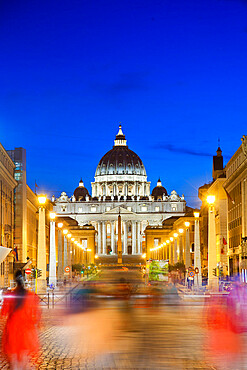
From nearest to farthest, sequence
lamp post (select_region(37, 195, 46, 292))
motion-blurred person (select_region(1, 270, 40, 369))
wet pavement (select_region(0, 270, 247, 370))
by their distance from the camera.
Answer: wet pavement (select_region(0, 270, 247, 370))
motion-blurred person (select_region(1, 270, 40, 369))
lamp post (select_region(37, 195, 46, 292))

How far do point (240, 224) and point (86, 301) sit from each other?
1417 inches

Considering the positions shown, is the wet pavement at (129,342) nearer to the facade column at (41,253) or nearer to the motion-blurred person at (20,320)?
the motion-blurred person at (20,320)

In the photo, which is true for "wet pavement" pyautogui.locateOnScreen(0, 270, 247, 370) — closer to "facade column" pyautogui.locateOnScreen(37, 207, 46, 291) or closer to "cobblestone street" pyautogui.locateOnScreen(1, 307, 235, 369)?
"cobblestone street" pyautogui.locateOnScreen(1, 307, 235, 369)

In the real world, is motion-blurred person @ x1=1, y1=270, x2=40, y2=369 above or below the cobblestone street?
above

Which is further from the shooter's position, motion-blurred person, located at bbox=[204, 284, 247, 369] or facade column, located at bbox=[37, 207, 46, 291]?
facade column, located at bbox=[37, 207, 46, 291]

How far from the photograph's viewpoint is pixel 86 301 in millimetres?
43312

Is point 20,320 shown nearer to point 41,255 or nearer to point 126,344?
point 126,344

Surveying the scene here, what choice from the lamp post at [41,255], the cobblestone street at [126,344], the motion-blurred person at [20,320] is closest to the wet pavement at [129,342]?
the cobblestone street at [126,344]

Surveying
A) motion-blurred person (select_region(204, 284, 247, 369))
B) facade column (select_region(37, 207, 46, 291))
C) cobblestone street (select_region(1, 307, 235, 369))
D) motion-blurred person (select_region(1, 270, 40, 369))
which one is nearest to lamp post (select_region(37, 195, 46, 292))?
facade column (select_region(37, 207, 46, 291))

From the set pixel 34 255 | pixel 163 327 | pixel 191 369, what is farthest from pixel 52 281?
pixel 34 255

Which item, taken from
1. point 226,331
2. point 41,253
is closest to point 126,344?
point 226,331

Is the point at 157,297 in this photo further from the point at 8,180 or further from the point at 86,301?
the point at 8,180

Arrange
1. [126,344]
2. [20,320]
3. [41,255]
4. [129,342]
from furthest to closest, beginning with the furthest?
[41,255], [129,342], [126,344], [20,320]

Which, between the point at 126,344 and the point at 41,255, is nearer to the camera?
the point at 126,344
